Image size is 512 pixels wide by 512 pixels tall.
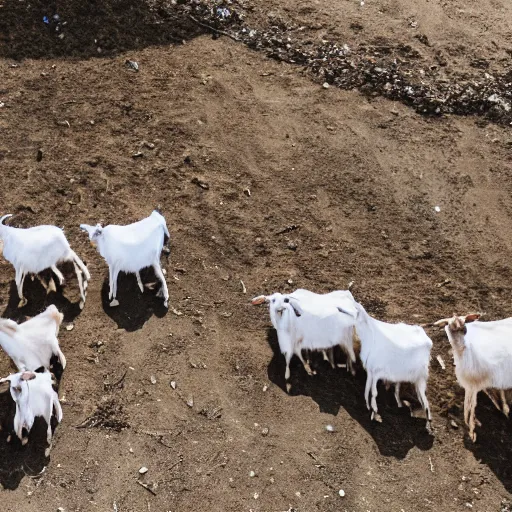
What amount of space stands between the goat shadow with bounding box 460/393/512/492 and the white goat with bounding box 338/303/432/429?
0.58 metres

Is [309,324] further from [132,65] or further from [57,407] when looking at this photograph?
[132,65]

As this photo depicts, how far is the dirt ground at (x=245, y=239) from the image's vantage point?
618 centimetres

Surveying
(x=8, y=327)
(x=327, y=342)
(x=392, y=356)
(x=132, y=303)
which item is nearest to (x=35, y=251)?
(x=8, y=327)

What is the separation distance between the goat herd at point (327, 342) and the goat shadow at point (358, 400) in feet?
0.37

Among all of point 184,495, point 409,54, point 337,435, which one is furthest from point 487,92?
point 184,495

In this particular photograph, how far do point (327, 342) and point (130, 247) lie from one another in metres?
2.56

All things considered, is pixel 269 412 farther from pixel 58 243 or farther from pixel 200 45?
pixel 200 45

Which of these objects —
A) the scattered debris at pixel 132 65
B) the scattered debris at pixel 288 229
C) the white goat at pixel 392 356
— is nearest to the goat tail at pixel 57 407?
the white goat at pixel 392 356

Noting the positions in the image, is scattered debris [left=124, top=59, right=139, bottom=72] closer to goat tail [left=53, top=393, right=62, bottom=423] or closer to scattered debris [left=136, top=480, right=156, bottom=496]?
goat tail [left=53, top=393, right=62, bottom=423]

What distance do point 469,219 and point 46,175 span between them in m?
6.02

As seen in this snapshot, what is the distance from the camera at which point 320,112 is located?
9484 mm

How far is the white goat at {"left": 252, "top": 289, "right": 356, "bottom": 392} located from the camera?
6617 mm

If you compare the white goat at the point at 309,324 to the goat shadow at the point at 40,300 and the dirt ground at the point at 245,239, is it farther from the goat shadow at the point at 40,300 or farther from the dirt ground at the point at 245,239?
the goat shadow at the point at 40,300

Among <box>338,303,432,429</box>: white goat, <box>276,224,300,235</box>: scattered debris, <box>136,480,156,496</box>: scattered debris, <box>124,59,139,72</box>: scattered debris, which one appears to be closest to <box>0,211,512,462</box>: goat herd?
<box>338,303,432,429</box>: white goat
